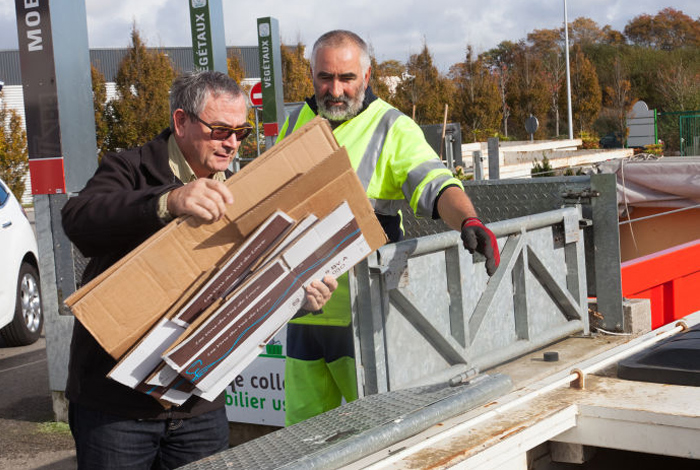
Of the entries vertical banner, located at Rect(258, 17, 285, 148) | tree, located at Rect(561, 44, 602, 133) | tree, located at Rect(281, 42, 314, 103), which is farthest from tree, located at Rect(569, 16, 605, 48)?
vertical banner, located at Rect(258, 17, 285, 148)

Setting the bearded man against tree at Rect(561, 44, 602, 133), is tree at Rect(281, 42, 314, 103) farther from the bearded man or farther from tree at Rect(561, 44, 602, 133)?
the bearded man

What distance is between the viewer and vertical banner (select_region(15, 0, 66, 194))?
5770 millimetres

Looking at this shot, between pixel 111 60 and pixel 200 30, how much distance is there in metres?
33.3

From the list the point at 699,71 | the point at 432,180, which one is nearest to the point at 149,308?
the point at 432,180

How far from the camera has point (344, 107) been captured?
345cm

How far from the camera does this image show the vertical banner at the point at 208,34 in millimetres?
13383

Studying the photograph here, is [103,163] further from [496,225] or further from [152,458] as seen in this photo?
[496,225]

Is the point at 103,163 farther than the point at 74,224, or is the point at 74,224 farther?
the point at 103,163

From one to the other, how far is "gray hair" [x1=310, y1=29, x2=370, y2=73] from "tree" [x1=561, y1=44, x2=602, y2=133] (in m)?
42.2

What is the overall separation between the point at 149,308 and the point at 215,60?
1154 cm

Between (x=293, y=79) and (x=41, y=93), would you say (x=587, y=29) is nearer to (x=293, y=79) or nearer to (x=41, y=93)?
(x=293, y=79)

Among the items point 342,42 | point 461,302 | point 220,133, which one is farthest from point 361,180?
point 220,133

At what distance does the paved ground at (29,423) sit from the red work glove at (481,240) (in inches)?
136

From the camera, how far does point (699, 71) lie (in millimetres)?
57344
